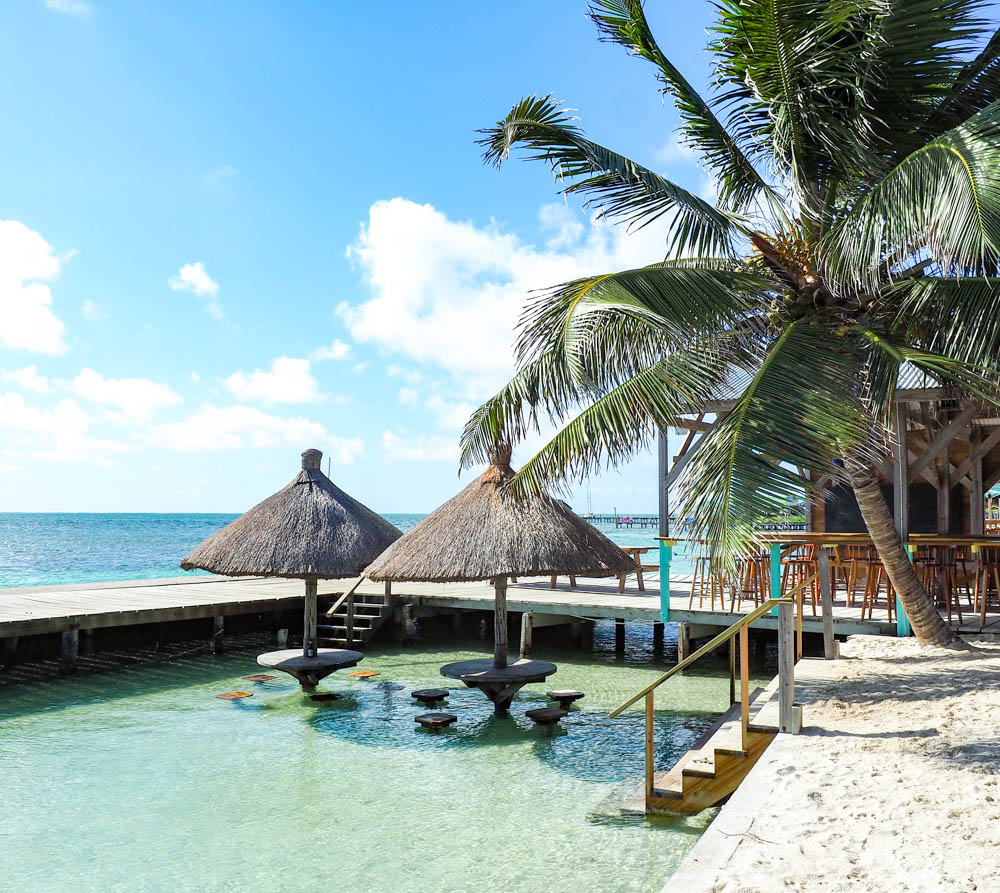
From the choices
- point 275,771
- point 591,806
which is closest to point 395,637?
point 275,771

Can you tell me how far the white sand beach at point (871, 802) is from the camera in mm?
3785

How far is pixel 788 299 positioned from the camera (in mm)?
7430

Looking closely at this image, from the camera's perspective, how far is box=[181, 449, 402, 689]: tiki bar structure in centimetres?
1071

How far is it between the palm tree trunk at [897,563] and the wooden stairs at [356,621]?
344 inches

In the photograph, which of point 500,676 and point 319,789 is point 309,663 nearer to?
point 500,676

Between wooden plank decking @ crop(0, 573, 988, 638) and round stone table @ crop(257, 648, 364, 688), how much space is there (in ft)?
11.6

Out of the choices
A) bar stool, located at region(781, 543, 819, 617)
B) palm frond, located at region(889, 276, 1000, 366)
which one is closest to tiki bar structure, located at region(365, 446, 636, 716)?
bar stool, located at region(781, 543, 819, 617)

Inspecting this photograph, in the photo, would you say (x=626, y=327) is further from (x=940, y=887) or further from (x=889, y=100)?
(x=940, y=887)

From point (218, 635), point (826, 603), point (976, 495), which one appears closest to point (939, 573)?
point (976, 495)

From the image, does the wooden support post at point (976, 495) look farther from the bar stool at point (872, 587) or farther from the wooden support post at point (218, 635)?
the wooden support post at point (218, 635)

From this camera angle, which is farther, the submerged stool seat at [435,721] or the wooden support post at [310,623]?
the wooden support post at [310,623]

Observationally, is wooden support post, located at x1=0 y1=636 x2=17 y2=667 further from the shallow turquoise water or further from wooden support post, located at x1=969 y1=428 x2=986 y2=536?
wooden support post, located at x1=969 y1=428 x2=986 y2=536

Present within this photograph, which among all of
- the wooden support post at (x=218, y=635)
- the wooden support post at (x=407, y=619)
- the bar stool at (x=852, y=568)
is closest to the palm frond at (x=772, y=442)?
the bar stool at (x=852, y=568)

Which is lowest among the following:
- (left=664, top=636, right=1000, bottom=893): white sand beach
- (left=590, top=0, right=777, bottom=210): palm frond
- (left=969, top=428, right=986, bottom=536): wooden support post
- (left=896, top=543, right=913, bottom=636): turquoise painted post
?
(left=664, top=636, right=1000, bottom=893): white sand beach
